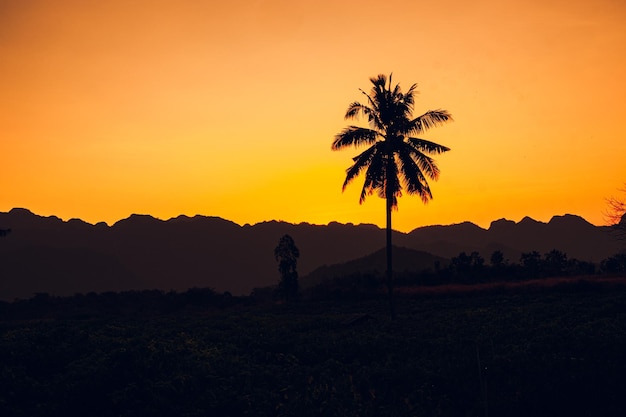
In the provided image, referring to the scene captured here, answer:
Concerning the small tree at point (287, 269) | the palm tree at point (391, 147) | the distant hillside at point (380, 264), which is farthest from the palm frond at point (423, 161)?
the distant hillside at point (380, 264)

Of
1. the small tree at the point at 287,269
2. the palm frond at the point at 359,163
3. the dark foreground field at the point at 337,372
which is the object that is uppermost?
the palm frond at the point at 359,163

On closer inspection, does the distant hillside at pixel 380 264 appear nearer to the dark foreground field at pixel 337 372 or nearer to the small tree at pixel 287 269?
the small tree at pixel 287 269

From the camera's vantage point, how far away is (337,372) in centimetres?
1538

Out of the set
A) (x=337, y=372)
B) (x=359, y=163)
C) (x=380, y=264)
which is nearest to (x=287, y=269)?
(x=359, y=163)

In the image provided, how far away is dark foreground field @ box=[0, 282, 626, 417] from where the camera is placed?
12.0 metres

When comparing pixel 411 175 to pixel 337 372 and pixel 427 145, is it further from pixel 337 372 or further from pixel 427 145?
pixel 337 372

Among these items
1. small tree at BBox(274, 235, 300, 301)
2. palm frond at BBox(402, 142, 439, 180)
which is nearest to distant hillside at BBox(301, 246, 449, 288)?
small tree at BBox(274, 235, 300, 301)

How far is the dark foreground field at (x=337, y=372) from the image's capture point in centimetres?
1202

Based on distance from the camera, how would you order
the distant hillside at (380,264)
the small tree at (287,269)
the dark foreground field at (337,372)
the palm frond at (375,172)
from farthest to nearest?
the distant hillside at (380,264), the small tree at (287,269), the palm frond at (375,172), the dark foreground field at (337,372)

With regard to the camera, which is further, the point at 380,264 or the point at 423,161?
the point at 380,264

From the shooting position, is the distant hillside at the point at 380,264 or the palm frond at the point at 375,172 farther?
the distant hillside at the point at 380,264

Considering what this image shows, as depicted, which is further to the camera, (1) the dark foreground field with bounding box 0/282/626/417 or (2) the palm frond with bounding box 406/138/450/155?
(2) the palm frond with bounding box 406/138/450/155

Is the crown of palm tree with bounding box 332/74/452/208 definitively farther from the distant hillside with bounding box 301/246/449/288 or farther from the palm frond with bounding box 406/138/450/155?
the distant hillside with bounding box 301/246/449/288

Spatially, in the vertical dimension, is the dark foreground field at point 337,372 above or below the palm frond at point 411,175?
below
